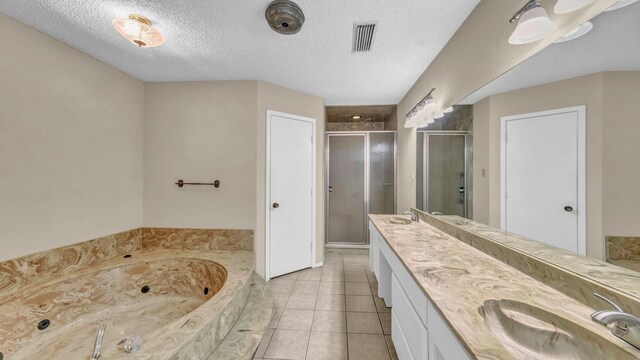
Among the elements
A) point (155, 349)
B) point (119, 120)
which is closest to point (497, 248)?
point (155, 349)

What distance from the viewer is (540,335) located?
0.74 meters

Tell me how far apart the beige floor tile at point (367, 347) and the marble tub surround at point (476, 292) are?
2.59 feet

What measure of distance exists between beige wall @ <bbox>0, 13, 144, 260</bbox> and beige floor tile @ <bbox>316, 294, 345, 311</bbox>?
7.39ft

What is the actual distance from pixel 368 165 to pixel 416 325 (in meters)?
2.88

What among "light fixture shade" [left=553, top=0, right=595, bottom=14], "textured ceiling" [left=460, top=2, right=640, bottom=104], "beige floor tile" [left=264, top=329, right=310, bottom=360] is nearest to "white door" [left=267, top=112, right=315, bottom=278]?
"beige floor tile" [left=264, top=329, right=310, bottom=360]

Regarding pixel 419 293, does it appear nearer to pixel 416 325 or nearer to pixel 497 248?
pixel 416 325

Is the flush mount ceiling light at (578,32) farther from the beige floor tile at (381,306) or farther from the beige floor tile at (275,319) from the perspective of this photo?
the beige floor tile at (275,319)

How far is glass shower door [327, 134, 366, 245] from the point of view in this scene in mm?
3809

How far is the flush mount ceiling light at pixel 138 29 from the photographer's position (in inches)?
58.2

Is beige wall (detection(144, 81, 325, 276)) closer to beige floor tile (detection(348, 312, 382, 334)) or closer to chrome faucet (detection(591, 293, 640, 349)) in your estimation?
beige floor tile (detection(348, 312, 382, 334))

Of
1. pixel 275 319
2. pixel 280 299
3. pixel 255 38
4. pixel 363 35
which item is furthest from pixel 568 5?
pixel 280 299

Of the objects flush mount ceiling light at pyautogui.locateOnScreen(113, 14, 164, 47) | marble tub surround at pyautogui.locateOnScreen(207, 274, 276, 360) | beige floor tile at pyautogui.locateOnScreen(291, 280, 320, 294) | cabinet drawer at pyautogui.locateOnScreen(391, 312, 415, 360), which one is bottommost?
beige floor tile at pyautogui.locateOnScreen(291, 280, 320, 294)

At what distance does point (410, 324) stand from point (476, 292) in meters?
0.42

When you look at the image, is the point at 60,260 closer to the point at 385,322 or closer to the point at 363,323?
the point at 363,323
